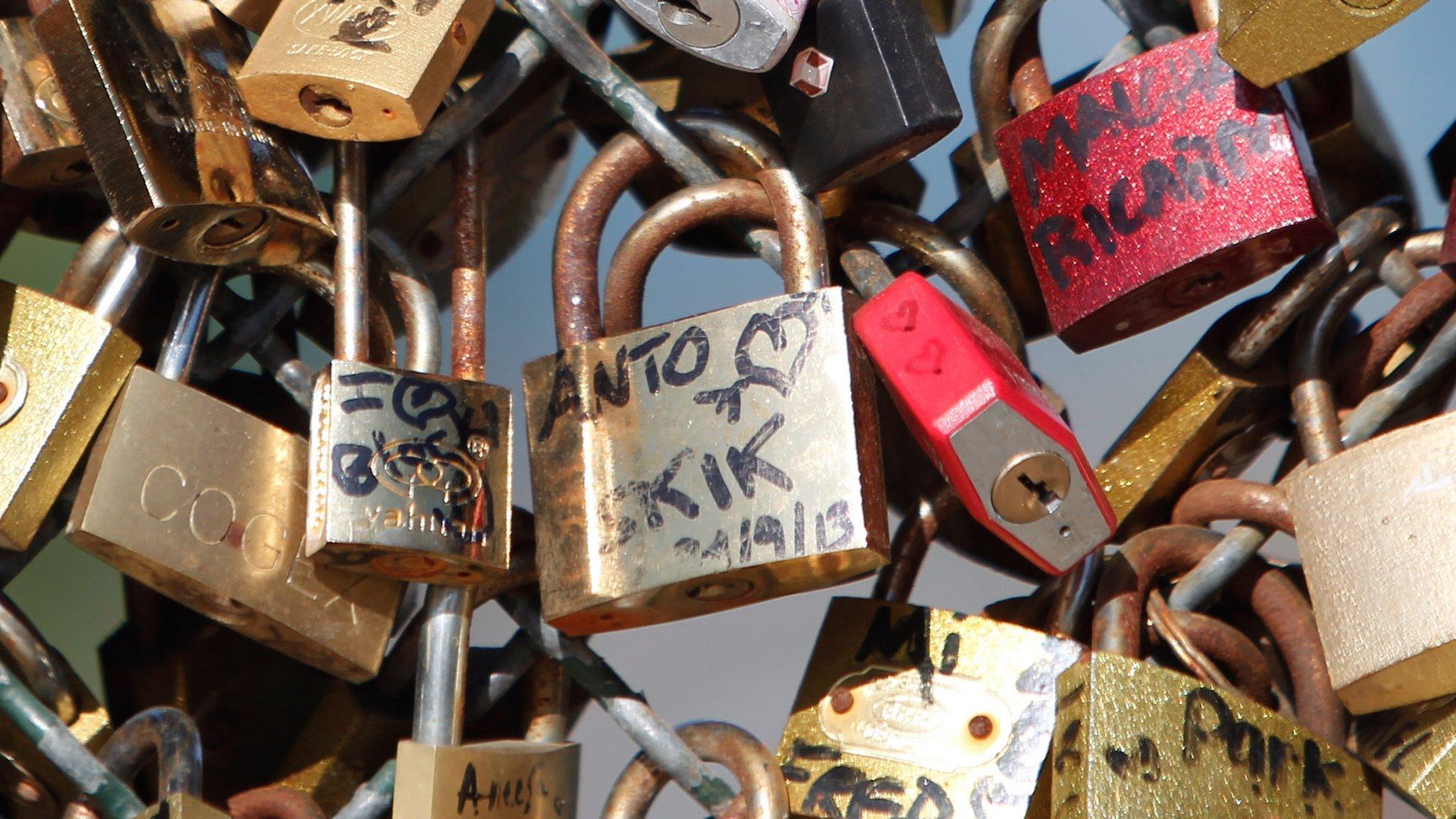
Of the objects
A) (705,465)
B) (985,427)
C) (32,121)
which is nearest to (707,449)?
(705,465)

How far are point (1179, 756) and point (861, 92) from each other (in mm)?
402

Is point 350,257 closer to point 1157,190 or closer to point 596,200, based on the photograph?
point 596,200

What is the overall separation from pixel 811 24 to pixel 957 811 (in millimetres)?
457

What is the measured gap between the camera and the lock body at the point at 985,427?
31.1 inches

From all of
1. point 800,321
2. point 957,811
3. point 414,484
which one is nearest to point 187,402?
point 414,484

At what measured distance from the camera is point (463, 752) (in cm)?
87

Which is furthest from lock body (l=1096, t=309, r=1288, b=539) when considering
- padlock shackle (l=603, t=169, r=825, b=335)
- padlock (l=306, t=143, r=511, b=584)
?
padlock (l=306, t=143, r=511, b=584)

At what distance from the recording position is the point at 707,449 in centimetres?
85

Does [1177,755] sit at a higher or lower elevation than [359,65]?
lower

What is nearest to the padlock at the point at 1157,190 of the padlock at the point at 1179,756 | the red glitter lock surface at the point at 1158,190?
the red glitter lock surface at the point at 1158,190

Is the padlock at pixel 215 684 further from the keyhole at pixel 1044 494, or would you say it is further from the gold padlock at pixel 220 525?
the keyhole at pixel 1044 494

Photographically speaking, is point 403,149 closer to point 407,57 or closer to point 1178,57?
point 407,57

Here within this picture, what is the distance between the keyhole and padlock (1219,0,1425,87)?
0.82 ft

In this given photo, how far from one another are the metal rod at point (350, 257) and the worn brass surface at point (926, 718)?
34cm
